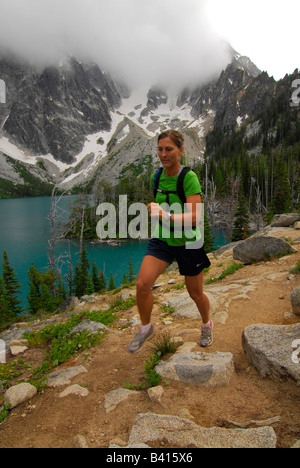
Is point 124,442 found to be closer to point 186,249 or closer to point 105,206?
point 186,249

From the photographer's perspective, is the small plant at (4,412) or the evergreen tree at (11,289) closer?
the small plant at (4,412)

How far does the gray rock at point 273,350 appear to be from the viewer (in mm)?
3021

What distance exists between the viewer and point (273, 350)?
330 centimetres

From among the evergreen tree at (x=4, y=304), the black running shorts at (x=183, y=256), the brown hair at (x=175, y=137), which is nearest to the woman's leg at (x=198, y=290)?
the black running shorts at (x=183, y=256)

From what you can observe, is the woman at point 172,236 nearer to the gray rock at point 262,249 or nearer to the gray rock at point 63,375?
the gray rock at point 63,375

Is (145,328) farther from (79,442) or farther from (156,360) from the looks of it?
(79,442)

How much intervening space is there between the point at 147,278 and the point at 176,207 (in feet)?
3.70

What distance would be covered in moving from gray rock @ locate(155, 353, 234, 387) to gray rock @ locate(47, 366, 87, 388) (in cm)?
135

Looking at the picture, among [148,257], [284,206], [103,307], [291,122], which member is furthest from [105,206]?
[291,122]

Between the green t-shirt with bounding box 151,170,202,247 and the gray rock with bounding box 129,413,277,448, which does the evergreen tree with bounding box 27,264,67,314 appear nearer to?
the green t-shirt with bounding box 151,170,202,247

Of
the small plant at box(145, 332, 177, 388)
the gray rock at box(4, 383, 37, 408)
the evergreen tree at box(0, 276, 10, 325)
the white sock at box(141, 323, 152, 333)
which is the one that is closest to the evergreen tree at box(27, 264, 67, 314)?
the evergreen tree at box(0, 276, 10, 325)

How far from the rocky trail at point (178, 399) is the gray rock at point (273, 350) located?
0.01m
